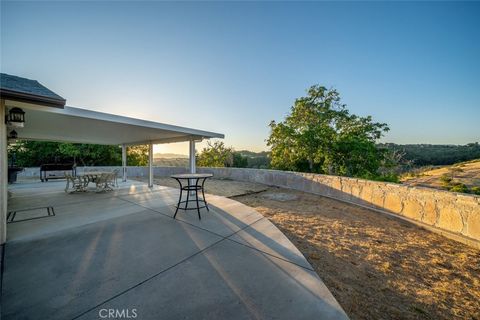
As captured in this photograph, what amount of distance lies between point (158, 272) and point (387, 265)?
11.5 ft

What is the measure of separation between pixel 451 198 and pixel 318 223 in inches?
116

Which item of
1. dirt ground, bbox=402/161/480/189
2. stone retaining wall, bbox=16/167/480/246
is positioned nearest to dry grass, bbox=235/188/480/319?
stone retaining wall, bbox=16/167/480/246

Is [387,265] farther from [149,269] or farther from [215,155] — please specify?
[215,155]

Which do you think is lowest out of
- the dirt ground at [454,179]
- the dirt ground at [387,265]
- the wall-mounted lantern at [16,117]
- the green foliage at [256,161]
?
the dirt ground at [387,265]

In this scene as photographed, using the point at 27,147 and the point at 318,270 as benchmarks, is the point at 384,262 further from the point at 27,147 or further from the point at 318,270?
the point at 27,147

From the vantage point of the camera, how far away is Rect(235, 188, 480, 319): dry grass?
80.6 inches

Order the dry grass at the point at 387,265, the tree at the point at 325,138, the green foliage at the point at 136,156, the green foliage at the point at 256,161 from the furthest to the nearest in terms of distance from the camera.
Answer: the green foliage at the point at 256,161
the green foliage at the point at 136,156
the tree at the point at 325,138
the dry grass at the point at 387,265

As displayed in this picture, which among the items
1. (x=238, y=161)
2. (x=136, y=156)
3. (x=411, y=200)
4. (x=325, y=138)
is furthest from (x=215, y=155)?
(x=411, y=200)

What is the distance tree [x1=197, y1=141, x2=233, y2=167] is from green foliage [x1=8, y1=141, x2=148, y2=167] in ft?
27.3

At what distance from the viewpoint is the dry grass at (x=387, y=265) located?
2.05 metres

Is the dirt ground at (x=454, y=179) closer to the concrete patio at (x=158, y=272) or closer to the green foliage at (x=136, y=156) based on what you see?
the concrete patio at (x=158, y=272)

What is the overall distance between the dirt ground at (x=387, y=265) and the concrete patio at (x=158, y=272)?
1.83 feet

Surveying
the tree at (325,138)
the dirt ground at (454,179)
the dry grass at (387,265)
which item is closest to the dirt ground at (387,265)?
Result: the dry grass at (387,265)

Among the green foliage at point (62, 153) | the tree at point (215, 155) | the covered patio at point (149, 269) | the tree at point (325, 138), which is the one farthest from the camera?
the tree at point (215, 155)
